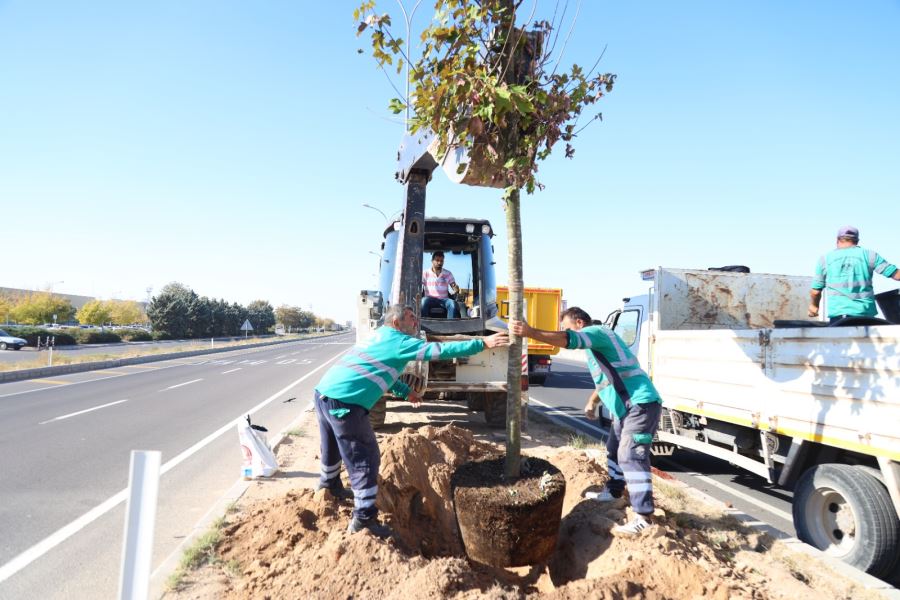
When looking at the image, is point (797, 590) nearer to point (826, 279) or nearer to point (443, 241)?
point (826, 279)

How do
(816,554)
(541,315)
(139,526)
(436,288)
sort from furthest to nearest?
(541,315) < (436,288) < (816,554) < (139,526)

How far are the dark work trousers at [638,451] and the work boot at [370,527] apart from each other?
1833 millimetres

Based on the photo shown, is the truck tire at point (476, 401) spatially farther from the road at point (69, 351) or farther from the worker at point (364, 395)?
the road at point (69, 351)

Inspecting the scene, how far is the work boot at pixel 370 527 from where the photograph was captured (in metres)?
3.77

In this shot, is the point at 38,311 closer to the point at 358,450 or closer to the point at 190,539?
the point at 190,539

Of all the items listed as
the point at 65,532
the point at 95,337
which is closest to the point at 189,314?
the point at 95,337

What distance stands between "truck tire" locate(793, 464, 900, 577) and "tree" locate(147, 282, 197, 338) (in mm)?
60629

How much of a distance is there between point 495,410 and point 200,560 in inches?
223

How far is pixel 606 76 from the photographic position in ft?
11.7

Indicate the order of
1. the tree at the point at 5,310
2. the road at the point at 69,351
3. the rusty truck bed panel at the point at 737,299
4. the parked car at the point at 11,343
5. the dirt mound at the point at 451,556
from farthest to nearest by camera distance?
the tree at the point at 5,310 < the parked car at the point at 11,343 < the road at the point at 69,351 < the rusty truck bed panel at the point at 737,299 < the dirt mound at the point at 451,556

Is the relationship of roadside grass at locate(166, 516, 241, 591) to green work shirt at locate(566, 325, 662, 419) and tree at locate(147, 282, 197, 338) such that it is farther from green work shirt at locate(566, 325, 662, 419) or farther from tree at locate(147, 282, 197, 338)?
tree at locate(147, 282, 197, 338)

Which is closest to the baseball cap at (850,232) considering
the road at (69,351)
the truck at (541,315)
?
the truck at (541,315)

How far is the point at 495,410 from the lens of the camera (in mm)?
8797

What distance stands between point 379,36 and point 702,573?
13.2 feet
